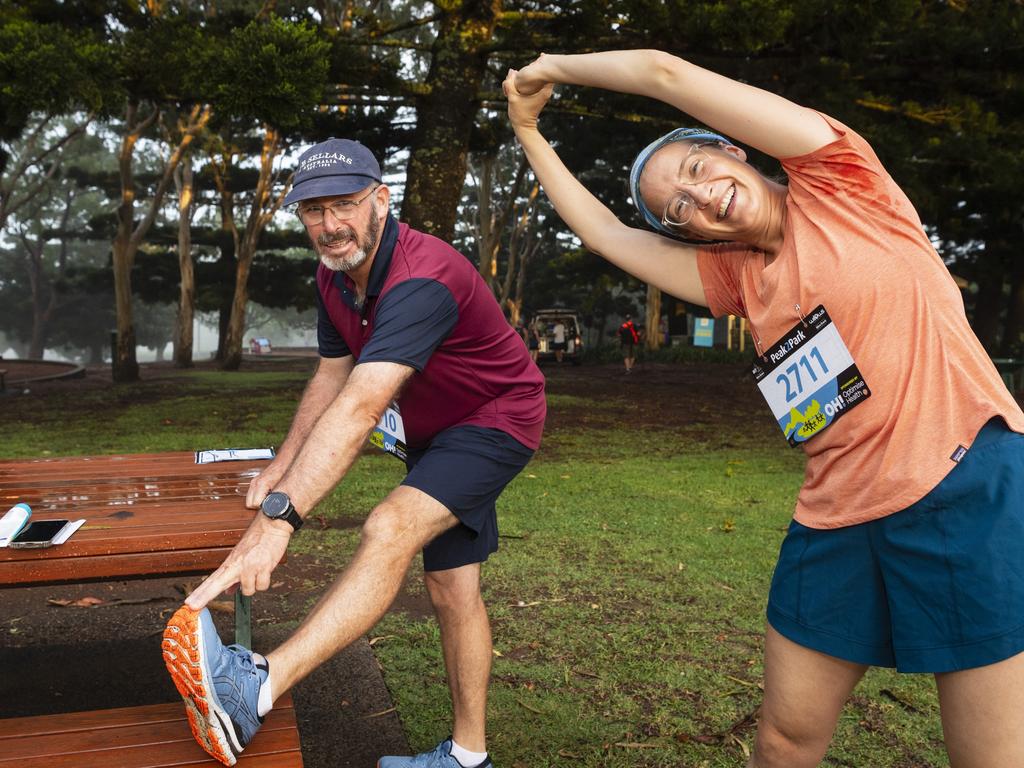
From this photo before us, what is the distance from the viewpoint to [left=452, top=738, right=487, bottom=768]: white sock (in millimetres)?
2695

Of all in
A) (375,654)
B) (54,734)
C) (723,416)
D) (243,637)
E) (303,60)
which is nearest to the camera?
(54,734)

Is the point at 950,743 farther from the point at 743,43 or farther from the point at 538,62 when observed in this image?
the point at 743,43

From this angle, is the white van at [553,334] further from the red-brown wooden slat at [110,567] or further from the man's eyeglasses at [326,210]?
the red-brown wooden slat at [110,567]

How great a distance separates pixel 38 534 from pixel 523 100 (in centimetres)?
165

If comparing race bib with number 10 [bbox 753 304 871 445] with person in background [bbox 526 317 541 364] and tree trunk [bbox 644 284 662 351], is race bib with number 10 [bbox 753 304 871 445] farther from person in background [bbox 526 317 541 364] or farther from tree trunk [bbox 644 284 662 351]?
tree trunk [bbox 644 284 662 351]

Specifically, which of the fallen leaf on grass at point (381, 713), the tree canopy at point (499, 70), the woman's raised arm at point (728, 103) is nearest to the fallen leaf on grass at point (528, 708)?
the fallen leaf on grass at point (381, 713)

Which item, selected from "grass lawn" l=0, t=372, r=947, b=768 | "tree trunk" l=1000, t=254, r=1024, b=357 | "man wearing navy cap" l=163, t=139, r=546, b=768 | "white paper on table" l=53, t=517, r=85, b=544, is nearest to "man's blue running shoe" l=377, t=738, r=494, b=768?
"man wearing navy cap" l=163, t=139, r=546, b=768

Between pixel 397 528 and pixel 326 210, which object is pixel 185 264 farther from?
pixel 397 528

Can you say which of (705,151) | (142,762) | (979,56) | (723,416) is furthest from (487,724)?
(979,56)

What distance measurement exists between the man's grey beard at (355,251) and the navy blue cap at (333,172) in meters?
0.10

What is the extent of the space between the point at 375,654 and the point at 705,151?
2.57m

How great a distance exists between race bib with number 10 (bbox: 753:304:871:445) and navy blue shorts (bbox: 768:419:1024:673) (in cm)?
23

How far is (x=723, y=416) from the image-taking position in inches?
550

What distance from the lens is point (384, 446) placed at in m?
3.01
